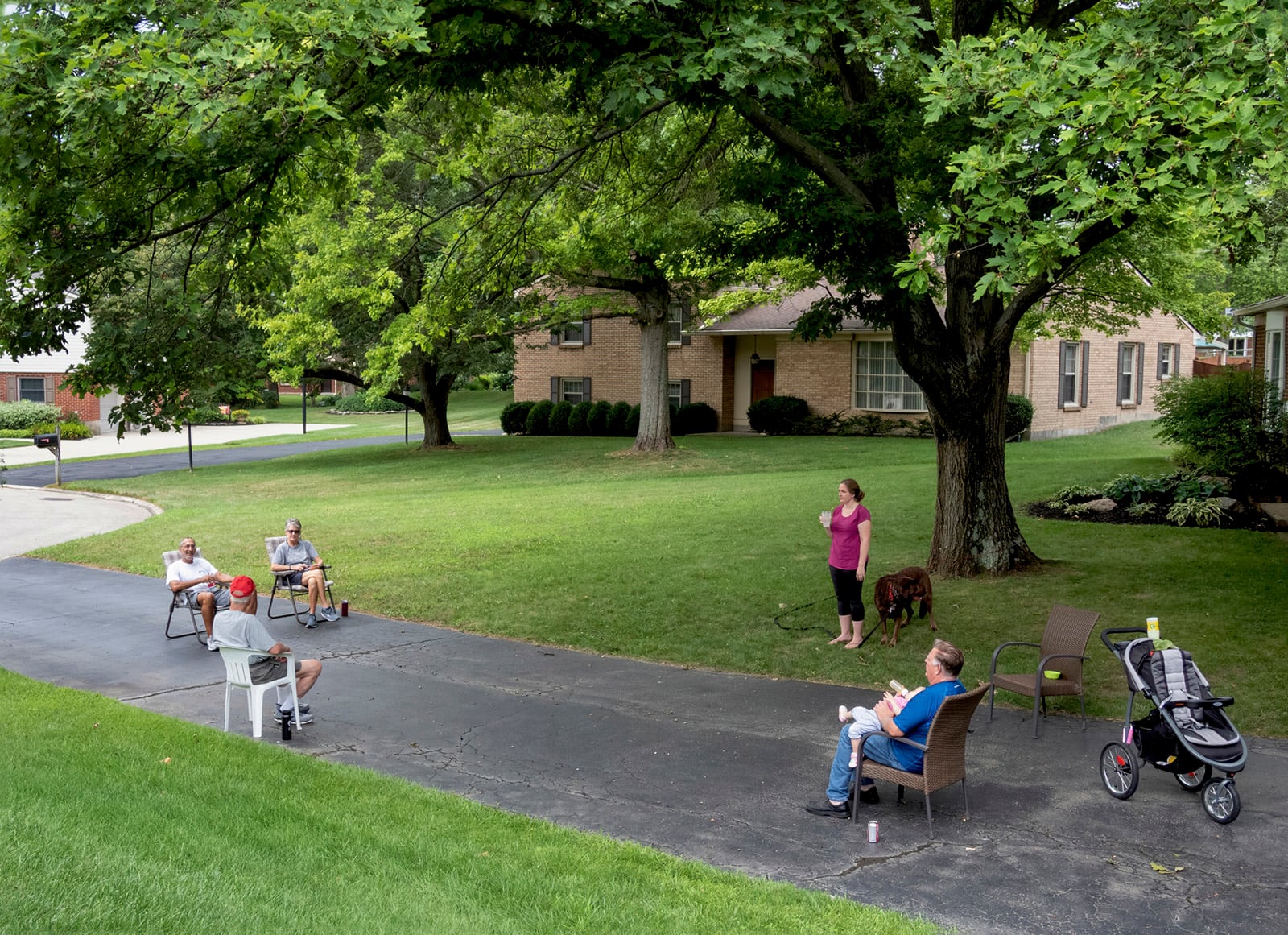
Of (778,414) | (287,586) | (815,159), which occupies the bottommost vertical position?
(287,586)

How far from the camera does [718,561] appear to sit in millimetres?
15672

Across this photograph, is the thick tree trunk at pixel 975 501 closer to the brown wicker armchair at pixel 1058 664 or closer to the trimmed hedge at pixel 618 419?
the brown wicker armchair at pixel 1058 664

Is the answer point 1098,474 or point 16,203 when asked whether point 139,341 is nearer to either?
point 16,203

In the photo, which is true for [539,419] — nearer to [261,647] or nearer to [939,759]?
[261,647]

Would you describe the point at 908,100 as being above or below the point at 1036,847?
above

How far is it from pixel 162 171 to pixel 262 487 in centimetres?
1862

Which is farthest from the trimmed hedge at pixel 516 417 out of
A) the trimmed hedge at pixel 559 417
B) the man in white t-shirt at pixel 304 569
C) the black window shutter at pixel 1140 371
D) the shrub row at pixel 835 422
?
the man in white t-shirt at pixel 304 569

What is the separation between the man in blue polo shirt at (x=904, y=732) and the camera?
23.4 ft

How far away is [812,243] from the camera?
11.8m

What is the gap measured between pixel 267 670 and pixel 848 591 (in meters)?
5.45

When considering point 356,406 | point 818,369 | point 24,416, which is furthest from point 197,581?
point 356,406

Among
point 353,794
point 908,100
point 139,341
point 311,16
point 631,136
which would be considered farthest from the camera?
point 631,136

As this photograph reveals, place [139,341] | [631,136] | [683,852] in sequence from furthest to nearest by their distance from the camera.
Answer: [631,136] → [139,341] → [683,852]

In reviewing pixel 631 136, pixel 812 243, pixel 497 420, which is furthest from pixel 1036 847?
pixel 497 420
